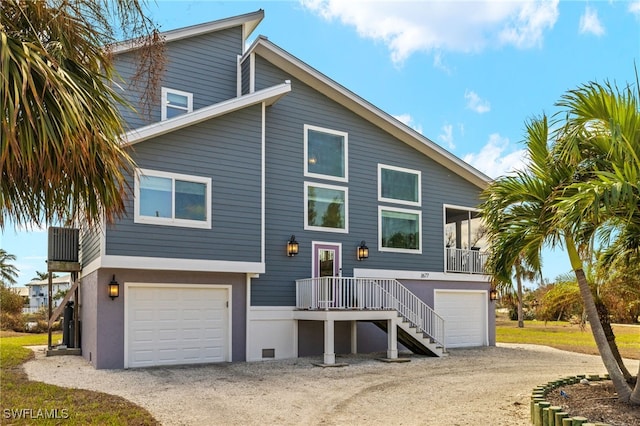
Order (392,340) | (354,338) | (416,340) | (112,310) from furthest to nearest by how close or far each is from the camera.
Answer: (354,338), (416,340), (392,340), (112,310)

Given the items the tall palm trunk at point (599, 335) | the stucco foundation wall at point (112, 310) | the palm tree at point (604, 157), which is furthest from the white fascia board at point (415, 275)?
the palm tree at point (604, 157)

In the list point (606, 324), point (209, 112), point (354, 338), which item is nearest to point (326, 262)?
point (354, 338)

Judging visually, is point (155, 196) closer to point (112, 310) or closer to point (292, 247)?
point (112, 310)

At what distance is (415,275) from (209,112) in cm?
784

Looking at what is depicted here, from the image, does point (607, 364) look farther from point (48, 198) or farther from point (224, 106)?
point (224, 106)

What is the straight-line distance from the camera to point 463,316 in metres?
17.7

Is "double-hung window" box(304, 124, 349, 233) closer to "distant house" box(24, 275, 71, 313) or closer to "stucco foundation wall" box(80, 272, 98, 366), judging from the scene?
"stucco foundation wall" box(80, 272, 98, 366)

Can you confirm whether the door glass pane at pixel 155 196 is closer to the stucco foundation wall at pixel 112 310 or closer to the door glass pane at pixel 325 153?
the stucco foundation wall at pixel 112 310

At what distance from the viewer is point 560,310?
10414 millimetres

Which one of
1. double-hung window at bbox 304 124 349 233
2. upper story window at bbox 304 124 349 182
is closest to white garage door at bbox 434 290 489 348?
double-hung window at bbox 304 124 349 233

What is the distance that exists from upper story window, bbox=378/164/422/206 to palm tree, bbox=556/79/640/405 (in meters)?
9.01

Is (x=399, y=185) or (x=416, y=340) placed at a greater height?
(x=399, y=185)

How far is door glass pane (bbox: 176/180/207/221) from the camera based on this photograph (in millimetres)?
12711

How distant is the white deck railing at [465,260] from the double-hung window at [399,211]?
145cm
